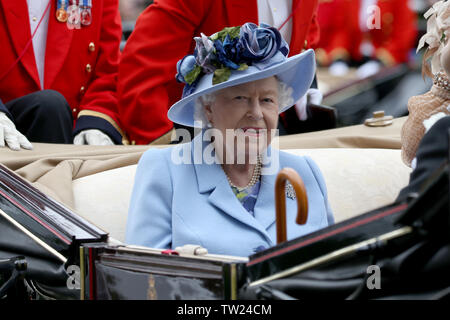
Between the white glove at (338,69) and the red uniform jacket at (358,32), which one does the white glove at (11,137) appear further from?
the white glove at (338,69)

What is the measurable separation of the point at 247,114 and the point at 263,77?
0.11 metres

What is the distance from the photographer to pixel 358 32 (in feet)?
25.0

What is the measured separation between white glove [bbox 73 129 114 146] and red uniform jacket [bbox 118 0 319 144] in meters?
0.15

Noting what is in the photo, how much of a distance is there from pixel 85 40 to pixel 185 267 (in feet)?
6.88

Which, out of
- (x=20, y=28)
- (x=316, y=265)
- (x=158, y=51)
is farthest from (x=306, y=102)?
(x=316, y=265)

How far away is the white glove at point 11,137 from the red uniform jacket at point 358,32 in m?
4.18

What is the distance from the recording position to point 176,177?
224cm

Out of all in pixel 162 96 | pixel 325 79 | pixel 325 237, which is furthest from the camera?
pixel 325 79

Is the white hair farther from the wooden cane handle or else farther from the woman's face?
the wooden cane handle

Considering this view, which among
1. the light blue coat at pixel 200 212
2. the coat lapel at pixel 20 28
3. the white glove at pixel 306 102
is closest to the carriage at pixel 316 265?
the light blue coat at pixel 200 212

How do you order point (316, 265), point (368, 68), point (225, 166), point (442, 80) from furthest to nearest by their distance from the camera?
point (368, 68) → point (225, 166) → point (442, 80) → point (316, 265)

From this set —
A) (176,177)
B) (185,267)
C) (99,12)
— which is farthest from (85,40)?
(185,267)

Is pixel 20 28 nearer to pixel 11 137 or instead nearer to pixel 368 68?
pixel 11 137
